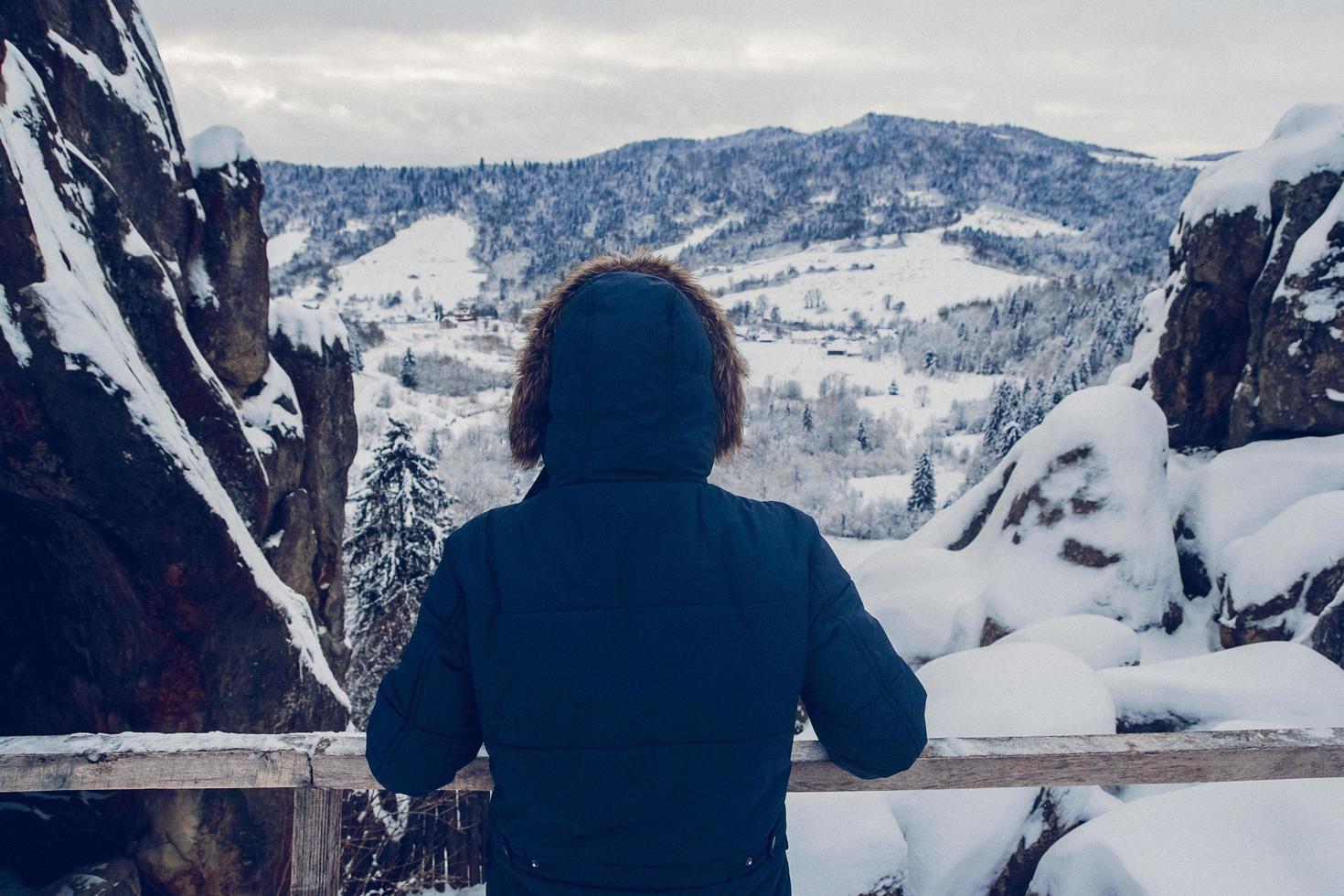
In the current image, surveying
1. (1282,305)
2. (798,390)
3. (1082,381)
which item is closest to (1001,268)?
(798,390)

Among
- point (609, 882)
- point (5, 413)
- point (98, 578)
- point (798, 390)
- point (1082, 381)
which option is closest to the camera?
point (609, 882)

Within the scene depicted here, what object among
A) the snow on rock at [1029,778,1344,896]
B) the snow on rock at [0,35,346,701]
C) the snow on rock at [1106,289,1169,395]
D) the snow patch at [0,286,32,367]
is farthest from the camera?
the snow on rock at [1106,289,1169,395]

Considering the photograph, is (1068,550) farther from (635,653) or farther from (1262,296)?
(635,653)

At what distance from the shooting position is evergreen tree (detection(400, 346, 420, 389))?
88.9m

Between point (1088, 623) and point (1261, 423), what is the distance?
6.06 meters

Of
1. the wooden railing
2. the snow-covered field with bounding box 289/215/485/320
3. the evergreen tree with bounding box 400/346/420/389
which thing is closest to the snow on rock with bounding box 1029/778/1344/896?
the wooden railing

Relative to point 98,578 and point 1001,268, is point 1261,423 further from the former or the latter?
point 1001,268

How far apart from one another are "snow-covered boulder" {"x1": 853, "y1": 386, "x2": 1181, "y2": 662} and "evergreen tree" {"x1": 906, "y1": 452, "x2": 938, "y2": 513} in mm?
36027

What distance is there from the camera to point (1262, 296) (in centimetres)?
1380

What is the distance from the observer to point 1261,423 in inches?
535

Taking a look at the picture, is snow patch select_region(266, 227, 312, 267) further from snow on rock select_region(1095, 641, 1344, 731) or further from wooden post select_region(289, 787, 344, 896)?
wooden post select_region(289, 787, 344, 896)

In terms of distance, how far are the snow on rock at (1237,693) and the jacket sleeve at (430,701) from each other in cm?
682

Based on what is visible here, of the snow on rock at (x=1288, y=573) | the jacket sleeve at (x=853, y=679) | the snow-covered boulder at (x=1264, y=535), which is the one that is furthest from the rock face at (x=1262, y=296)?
the jacket sleeve at (x=853, y=679)

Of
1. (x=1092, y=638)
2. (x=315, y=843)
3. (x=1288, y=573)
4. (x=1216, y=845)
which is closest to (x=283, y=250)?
(x=1092, y=638)
